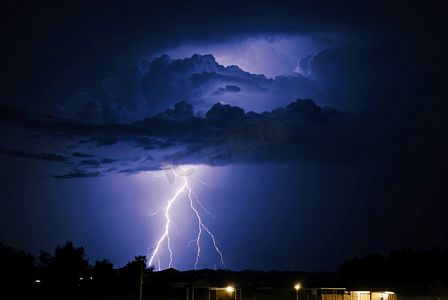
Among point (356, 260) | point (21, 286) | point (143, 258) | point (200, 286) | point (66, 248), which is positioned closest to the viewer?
point (21, 286)

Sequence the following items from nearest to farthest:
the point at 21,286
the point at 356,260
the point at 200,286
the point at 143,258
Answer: the point at 21,286 < the point at 200,286 < the point at 143,258 < the point at 356,260

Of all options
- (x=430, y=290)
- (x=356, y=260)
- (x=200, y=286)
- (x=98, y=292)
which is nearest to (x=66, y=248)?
(x=98, y=292)

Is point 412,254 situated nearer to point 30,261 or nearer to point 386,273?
point 386,273

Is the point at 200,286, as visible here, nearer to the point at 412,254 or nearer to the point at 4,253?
the point at 4,253

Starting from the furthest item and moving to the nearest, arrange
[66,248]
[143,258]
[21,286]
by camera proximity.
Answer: [143,258] < [66,248] < [21,286]

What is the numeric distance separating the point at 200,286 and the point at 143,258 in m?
11.3

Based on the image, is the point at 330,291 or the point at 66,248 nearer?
the point at 330,291

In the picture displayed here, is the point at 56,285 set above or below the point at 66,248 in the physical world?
below

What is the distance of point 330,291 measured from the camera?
53062 mm

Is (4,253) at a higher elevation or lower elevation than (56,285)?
higher

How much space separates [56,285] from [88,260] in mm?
5265

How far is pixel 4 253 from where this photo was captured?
150 ft

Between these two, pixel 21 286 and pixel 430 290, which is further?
pixel 430 290

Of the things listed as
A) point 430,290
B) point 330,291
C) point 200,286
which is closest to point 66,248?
point 200,286
